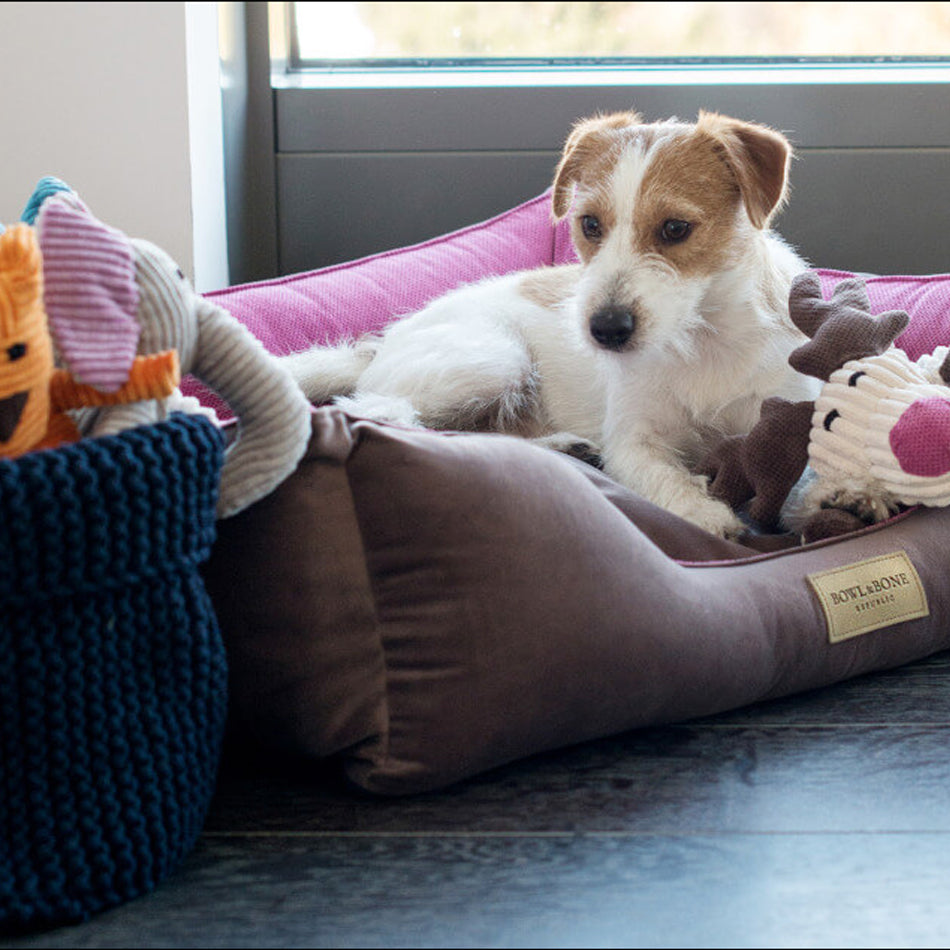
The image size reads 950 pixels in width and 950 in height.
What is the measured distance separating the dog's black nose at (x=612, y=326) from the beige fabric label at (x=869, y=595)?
1.53 ft

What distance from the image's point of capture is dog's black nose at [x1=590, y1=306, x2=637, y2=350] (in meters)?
1.56

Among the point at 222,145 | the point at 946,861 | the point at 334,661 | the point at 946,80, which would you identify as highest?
the point at 946,80

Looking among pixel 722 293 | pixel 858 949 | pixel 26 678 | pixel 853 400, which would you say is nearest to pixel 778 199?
pixel 722 293

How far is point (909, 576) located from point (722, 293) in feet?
1.80

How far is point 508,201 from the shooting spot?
2586mm

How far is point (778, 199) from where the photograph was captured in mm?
1602

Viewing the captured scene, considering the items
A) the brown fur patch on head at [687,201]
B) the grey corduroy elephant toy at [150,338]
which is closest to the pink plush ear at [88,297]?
the grey corduroy elephant toy at [150,338]

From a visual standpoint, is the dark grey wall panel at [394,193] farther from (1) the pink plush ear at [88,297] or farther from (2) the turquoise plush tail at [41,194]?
(1) the pink plush ear at [88,297]

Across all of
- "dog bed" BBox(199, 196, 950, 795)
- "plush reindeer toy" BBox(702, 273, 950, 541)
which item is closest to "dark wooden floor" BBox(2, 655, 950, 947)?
"dog bed" BBox(199, 196, 950, 795)

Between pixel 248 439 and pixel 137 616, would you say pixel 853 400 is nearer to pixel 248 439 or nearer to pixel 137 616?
pixel 248 439

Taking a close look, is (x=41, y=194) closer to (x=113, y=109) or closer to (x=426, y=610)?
(x=426, y=610)

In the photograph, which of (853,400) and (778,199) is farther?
(778,199)

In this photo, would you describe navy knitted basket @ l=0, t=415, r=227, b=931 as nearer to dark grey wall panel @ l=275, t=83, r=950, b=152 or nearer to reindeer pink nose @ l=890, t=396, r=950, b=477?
reindeer pink nose @ l=890, t=396, r=950, b=477

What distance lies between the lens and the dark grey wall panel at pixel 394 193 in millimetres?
2551
